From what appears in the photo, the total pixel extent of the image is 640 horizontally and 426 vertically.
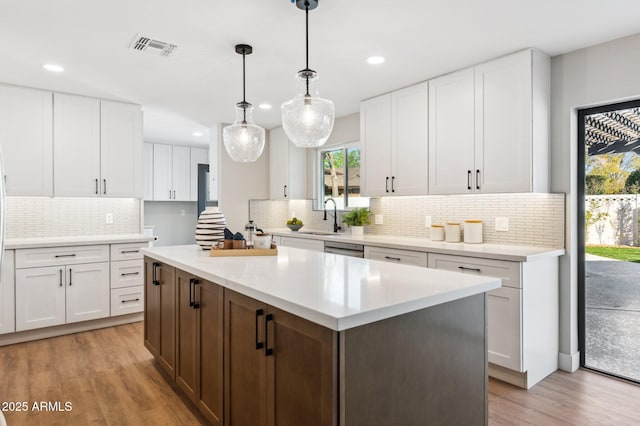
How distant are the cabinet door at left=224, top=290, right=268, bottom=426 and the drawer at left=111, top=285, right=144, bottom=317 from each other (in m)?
2.73

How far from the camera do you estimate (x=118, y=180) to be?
175 inches

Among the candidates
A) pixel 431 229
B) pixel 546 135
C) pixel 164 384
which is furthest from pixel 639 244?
pixel 164 384

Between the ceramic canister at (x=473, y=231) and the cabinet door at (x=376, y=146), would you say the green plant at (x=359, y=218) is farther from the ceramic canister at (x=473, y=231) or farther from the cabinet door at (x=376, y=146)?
the ceramic canister at (x=473, y=231)

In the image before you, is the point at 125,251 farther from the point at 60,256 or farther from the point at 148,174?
the point at 148,174

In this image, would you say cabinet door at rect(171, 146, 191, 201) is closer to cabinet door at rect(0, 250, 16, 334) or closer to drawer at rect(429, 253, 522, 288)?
cabinet door at rect(0, 250, 16, 334)

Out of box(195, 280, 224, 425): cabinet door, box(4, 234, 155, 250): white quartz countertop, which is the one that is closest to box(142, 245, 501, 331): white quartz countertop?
box(195, 280, 224, 425): cabinet door

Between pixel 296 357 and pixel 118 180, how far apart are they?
377 cm

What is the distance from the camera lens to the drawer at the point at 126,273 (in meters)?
4.10

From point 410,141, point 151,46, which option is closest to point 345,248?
point 410,141

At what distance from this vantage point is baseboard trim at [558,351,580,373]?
2969mm

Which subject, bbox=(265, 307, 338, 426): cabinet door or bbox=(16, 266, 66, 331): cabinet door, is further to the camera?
bbox=(16, 266, 66, 331): cabinet door

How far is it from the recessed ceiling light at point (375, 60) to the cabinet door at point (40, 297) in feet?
11.1

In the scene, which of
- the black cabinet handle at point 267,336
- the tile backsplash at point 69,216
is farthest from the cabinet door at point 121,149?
the black cabinet handle at point 267,336

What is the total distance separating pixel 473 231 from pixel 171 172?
5.77 metres
